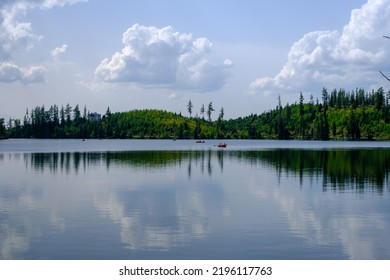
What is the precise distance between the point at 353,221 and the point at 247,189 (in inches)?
792

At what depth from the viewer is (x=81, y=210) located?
43344 millimetres

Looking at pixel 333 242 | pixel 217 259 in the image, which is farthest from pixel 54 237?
pixel 333 242

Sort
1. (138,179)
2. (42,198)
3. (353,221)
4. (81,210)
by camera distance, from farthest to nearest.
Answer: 1. (138,179)
2. (42,198)
3. (81,210)
4. (353,221)

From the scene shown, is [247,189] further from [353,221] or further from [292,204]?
[353,221]

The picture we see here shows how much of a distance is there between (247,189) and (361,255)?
2902 cm

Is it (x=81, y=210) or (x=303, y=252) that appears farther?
(x=81, y=210)
